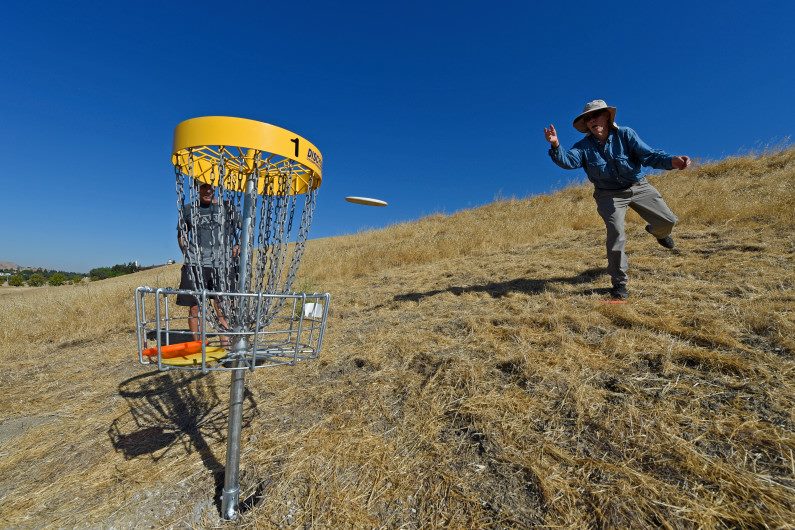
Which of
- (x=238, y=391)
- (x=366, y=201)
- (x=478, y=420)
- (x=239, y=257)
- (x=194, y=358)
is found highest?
(x=366, y=201)

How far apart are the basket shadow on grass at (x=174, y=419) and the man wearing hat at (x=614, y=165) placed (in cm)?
367

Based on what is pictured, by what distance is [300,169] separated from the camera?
171cm

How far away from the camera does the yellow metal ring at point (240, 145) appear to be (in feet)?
4.31

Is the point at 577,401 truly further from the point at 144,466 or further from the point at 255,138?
the point at 144,466

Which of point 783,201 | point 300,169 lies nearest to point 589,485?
point 300,169

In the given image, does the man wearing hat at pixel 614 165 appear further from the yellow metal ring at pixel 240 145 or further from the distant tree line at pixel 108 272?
the distant tree line at pixel 108 272

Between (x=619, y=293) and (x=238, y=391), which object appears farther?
(x=619, y=293)

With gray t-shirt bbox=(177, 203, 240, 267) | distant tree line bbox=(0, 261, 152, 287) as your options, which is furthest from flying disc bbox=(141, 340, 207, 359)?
distant tree line bbox=(0, 261, 152, 287)

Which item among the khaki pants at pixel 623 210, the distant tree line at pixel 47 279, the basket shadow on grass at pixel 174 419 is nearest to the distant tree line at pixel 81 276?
the distant tree line at pixel 47 279

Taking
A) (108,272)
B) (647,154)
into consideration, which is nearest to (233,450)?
(647,154)

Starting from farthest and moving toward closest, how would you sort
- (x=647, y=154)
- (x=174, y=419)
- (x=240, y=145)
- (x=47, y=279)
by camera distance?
(x=47, y=279) → (x=647, y=154) → (x=174, y=419) → (x=240, y=145)

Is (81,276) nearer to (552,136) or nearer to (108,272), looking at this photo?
(108,272)

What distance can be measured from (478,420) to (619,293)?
2.33m

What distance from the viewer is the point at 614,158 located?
3635 millimetres
